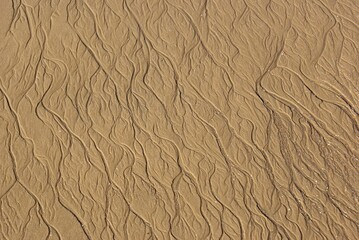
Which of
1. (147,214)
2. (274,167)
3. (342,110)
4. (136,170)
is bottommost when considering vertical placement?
(147,214)

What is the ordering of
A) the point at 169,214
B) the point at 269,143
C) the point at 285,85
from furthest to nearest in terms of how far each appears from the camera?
the point at 285,85 < the point at 269,143 < the point at 169,214

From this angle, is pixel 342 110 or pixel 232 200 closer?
pixel 232 200

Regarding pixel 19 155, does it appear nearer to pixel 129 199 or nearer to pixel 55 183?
pixel 55 183

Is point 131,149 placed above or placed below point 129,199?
above

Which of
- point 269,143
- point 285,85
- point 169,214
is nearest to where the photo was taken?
point 169,214

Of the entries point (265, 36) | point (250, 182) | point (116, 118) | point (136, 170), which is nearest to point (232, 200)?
point (250, 182)

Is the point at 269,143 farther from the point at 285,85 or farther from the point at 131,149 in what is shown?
the point at 131,149
